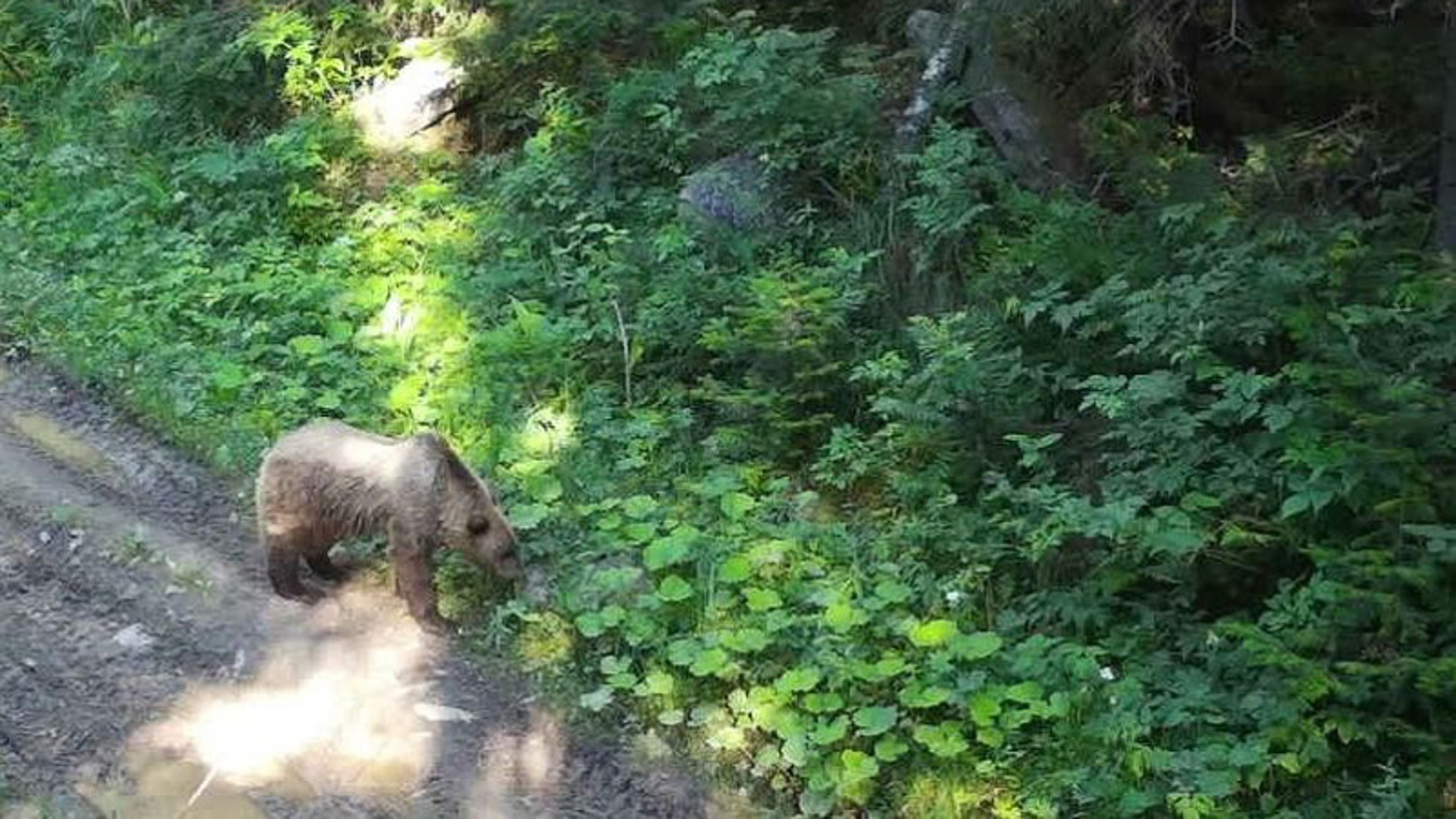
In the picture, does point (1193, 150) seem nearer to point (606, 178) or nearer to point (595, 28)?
point (606, 178)

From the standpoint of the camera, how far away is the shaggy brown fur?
735cm

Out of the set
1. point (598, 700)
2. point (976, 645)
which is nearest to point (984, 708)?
point (976, 645)

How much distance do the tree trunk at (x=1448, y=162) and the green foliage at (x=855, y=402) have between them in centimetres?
27

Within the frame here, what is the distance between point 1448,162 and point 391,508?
5229mm

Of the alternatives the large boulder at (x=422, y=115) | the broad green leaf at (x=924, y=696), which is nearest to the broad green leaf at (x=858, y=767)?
the broad green leaf at (x=924, y=696)

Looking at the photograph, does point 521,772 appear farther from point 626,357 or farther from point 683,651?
point 626,357

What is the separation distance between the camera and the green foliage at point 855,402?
6.04 metres

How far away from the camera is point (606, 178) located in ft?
35.2

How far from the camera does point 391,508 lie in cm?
737

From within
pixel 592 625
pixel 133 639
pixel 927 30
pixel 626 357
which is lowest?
pixel 626 357

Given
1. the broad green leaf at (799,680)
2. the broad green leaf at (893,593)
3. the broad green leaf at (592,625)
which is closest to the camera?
the broad green leaf at (799,680)

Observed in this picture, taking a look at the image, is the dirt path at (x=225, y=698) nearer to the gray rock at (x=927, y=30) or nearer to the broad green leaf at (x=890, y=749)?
the broad green leaf at (x=890, y=749)

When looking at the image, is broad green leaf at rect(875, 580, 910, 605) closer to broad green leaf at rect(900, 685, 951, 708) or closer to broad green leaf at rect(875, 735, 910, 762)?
broad green leaf at rect(900, 685, 951, 708)

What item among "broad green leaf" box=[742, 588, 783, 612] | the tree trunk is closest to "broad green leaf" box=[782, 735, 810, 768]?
"broad green leaf" box=[742, 588, 783, 612]
